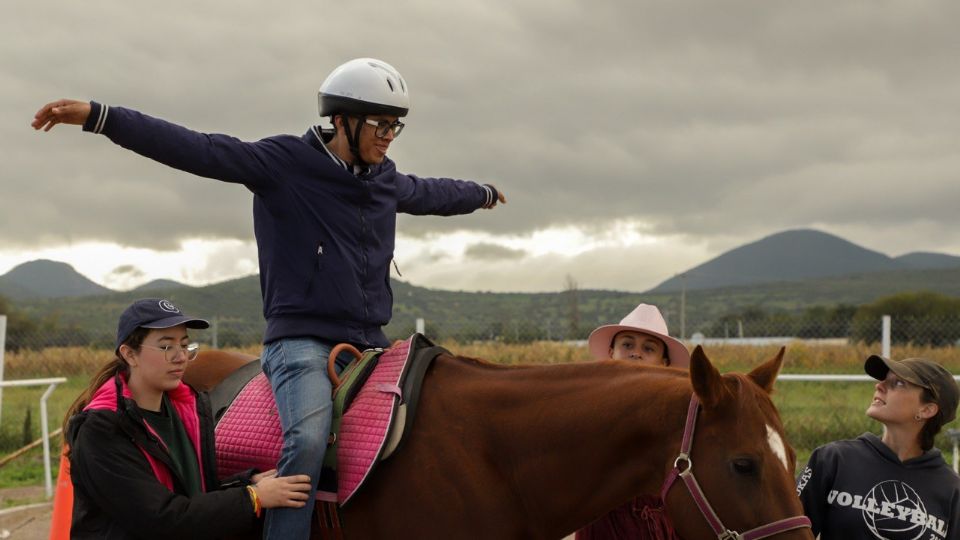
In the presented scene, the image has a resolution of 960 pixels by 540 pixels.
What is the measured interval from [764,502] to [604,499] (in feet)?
1.87

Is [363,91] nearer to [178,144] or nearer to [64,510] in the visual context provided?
[178,144]

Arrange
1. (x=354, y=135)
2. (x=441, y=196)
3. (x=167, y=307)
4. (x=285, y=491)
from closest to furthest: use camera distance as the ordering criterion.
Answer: (x=285, y=491) < (x=167, y=307) < (x=354, y=135) < (x=441, y=196)

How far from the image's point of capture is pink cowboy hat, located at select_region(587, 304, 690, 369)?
15.3 feet

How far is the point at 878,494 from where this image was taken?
12.6ft

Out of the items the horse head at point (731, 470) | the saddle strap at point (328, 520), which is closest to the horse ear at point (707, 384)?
the horse head at point (731, 470)

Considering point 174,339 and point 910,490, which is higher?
point 174,339

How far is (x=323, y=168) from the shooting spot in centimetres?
352

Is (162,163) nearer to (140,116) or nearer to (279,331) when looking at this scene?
(140,116)

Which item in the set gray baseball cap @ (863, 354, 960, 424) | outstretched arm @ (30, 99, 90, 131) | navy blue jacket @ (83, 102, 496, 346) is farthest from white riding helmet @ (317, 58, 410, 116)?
gray baseball cap @ (863, 354, 960, 424)

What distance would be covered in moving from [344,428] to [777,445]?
1555mm

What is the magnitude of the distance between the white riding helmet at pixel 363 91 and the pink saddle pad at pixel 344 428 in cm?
97

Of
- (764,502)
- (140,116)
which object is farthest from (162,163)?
(764,502)

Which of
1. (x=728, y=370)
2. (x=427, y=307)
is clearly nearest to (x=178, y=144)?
(x=728, y=370)

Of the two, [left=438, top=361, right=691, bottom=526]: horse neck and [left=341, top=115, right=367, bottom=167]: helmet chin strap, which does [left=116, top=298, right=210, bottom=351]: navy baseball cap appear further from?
[left=438, top=361, right=691, bottom=526]: horse neck
